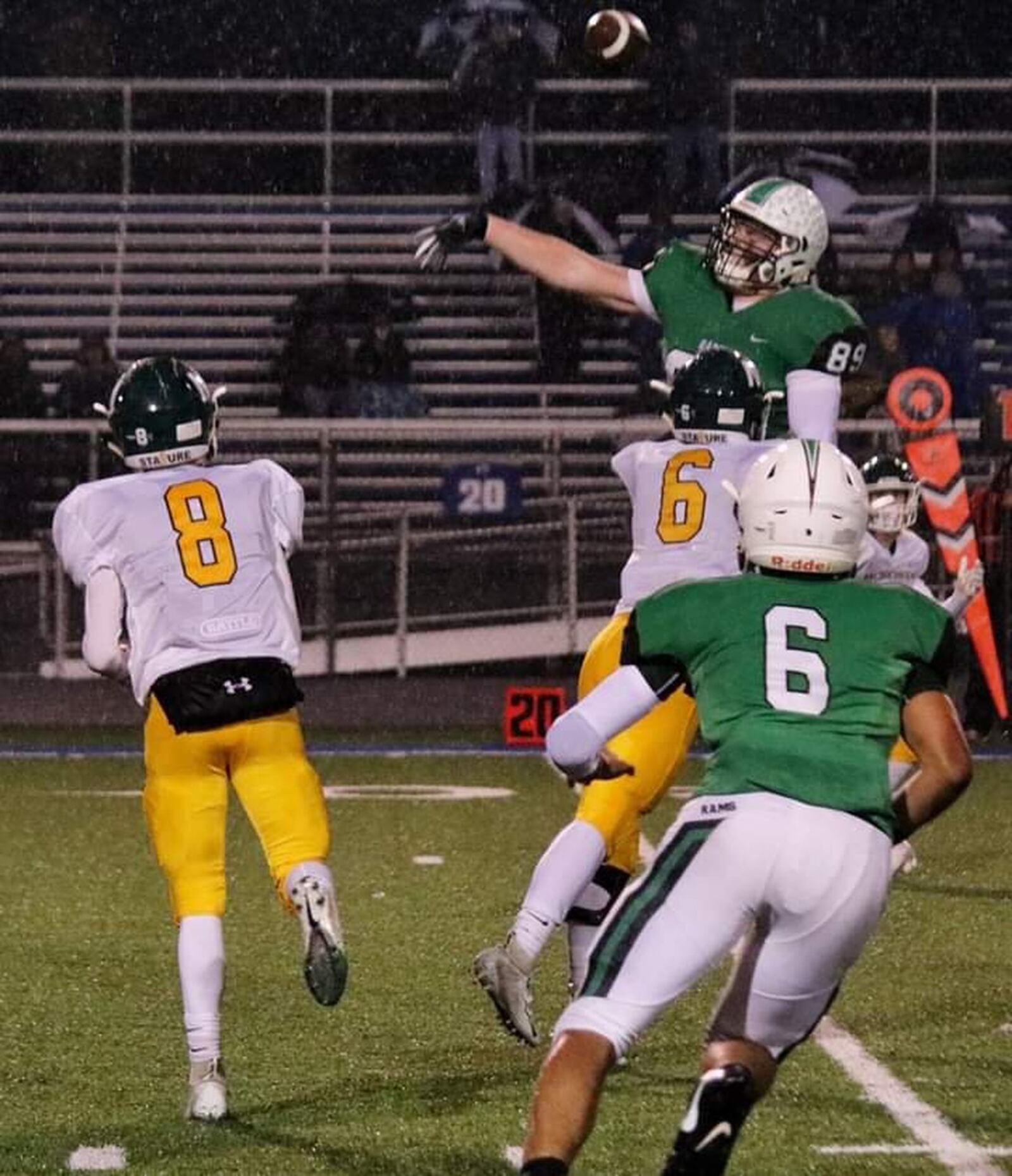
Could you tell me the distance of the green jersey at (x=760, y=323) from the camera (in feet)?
19.7

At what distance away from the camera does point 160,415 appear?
5414 millimetres

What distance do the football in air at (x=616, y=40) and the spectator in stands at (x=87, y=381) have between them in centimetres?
843

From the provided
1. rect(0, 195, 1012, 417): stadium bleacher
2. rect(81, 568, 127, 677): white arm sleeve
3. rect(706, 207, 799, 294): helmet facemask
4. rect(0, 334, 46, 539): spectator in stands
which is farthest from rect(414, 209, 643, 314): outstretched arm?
rect(0, 195, 1012, 417): stadium bleacher

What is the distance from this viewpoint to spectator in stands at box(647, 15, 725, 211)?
1850cm

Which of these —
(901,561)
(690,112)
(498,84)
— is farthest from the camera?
(498,84)

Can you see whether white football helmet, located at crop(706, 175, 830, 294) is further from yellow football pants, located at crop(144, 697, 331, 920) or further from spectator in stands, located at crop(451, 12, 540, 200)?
spectator in stands, located at crop(451, 12, 540, 200)

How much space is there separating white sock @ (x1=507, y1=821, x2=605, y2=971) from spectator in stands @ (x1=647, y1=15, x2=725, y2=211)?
13.3m

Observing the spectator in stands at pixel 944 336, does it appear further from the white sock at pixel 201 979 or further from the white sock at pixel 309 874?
the white sock at pixel 201 979

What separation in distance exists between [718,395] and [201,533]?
3.94 feet

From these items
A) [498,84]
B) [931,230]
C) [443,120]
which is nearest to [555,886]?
[931,230]

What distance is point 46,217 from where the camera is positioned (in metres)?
20.3

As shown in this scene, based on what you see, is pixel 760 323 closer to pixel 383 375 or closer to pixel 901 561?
pixel 901 561

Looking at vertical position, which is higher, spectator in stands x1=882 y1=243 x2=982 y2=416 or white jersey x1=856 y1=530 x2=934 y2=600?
spectator in stands x1=882 y1=243 x2=982 y2=416

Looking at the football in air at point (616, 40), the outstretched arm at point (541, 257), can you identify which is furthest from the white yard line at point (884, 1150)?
the football in air at point (616, 40)
